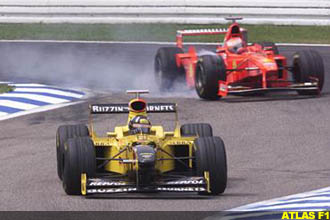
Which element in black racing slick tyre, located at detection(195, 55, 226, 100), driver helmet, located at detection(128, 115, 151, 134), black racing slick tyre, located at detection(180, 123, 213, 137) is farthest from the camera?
black racing slick tyre, located at detection(195, 55, 226, 100)

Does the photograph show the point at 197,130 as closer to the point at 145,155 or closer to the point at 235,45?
the point at 145,155

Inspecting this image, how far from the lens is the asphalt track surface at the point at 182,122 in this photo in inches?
434

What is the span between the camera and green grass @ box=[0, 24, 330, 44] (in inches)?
1180

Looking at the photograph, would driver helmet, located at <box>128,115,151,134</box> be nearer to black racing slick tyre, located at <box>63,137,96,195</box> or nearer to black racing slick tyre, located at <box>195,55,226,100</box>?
black racing slick tyre, located at <box>63,137,96,195</box>

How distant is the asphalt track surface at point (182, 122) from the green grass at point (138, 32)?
10.1 ft

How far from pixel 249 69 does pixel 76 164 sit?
893cm

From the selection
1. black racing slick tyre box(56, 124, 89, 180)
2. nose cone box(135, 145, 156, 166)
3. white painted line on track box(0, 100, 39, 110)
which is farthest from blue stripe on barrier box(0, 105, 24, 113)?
nose cone box(135, 145, 156, 166)

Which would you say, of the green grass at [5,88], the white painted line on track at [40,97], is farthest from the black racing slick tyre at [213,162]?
the green grass at [5,88]

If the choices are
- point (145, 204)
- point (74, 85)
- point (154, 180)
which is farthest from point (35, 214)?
point (74, 85)

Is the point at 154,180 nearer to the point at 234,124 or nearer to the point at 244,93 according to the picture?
the point at 234,124

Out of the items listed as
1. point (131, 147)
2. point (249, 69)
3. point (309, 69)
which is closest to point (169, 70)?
point (249, 69)

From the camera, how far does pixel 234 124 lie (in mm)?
16922

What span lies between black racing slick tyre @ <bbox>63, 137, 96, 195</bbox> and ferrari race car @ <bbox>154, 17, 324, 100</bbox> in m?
8.06

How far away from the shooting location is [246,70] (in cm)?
1992
